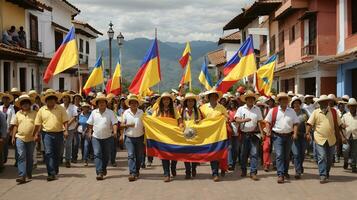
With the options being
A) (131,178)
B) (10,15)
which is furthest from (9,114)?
(10,15)

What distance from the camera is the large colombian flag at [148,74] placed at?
42.2 ft

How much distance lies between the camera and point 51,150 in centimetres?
1052

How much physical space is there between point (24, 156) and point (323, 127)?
603 cm

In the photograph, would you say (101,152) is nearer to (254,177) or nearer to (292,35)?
(254,177)

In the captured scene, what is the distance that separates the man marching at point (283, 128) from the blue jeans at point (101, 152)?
11.1 feet

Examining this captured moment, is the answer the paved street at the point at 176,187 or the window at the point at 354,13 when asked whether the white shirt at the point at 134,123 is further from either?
the window at the point at 354,13

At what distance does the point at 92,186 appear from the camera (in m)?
9.72

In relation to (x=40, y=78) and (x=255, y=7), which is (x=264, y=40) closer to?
(x=255, y=7)

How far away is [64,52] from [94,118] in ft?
13.8

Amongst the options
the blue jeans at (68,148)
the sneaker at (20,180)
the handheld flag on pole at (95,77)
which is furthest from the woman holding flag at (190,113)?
the handheld flag on pole at (95,77)

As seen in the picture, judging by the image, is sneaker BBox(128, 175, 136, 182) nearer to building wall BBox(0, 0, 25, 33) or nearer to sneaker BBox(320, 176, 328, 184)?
sneaker BBox(320, 176, 328, 184)

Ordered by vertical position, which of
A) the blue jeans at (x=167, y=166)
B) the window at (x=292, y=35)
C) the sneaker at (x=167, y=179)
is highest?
the window at (x=292, y=35)

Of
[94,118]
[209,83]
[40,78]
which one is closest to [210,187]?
[94,118]

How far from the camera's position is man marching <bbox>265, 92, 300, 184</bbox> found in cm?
1023
